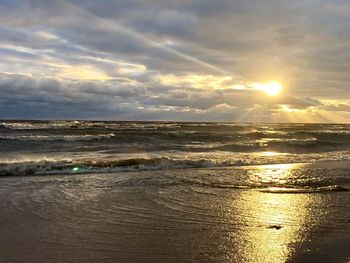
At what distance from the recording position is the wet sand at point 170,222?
5816 mm

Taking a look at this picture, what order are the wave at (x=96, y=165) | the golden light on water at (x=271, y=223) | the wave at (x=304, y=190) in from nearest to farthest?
the golden light on water at (x=271, y=223) → the wave at (x=304, y=190) → the wave at (x=96, y=165)

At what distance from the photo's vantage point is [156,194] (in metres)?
10.4

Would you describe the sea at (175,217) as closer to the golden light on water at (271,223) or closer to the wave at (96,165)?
the golden light on water at (271,223)

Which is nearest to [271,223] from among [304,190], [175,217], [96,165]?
[175,217]

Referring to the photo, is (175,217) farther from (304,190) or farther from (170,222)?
(304,190)

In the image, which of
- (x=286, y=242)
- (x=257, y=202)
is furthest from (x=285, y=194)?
(x=286, y=242)

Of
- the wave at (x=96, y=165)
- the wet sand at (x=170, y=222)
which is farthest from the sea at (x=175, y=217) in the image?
the wave at (x=96, y=165)

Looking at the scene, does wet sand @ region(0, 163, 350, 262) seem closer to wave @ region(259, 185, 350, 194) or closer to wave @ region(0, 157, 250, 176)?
wave @ region(259, 185, 350, 194)

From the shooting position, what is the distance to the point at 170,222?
7527 mm

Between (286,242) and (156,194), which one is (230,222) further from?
(156,194)

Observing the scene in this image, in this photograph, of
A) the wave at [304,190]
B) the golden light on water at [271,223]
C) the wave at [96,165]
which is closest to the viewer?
the golden light on water at [271,223]

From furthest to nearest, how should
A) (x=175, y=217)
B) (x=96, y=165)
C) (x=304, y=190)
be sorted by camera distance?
(x=96, y=165) → (x=304, y=190) → (x=175, y=217)

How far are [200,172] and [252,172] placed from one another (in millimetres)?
1894

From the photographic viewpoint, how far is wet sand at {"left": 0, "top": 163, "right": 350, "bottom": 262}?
5.82m
